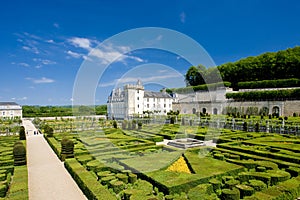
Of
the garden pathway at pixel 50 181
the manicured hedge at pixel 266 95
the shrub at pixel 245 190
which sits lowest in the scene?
the garden pathway at pixel 50 181

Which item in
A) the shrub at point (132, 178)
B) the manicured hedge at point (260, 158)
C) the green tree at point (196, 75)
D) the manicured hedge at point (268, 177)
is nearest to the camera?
the manicured hedge at point (268, 177)

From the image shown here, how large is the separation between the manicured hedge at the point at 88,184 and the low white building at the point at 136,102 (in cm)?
3368

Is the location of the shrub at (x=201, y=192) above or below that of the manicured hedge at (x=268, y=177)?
below

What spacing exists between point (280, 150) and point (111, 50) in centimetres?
1067

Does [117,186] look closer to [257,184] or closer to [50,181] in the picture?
[50,181]

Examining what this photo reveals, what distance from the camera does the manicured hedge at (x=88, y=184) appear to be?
671 centimetres

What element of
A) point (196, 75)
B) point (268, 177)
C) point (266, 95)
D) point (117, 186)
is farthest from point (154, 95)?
point (117, 186)

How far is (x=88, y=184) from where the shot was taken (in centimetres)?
757

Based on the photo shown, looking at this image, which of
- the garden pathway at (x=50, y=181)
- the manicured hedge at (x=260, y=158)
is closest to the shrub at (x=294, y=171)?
the manicured hedge at (x=260, y=158)

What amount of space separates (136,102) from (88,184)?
39820 millimetres

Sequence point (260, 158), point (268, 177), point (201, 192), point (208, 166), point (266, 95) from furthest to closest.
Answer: point (266, 95) → point (260, 158) → point (208, 166) → point (268, 177) → point (201, 192)

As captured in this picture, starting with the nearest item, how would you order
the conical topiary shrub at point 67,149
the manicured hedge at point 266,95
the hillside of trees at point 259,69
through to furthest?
the conical topiary shrub at point 67,149 → the manicured hedge at point 266,95 → the hillside of trees at point 259,69

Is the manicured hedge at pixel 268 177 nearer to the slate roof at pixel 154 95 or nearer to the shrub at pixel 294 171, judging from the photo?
the shrub at pixel 294 171

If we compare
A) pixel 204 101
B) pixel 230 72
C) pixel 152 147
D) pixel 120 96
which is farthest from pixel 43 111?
pixel 152 147
